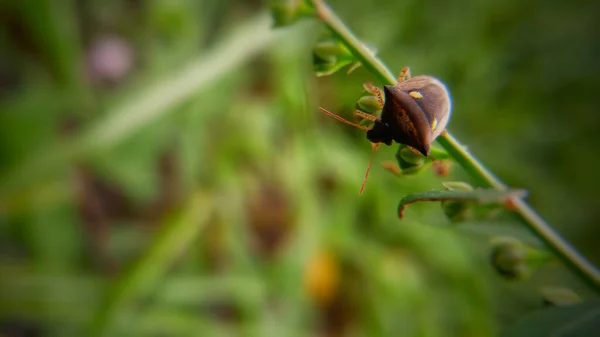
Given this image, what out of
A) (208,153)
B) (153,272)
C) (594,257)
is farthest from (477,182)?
(594,257)

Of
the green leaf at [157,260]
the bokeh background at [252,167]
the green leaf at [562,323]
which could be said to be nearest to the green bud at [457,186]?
the green leaf at [562,323]

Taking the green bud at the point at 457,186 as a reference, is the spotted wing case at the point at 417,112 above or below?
above

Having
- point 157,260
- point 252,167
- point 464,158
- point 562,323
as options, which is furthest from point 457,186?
point 252,167

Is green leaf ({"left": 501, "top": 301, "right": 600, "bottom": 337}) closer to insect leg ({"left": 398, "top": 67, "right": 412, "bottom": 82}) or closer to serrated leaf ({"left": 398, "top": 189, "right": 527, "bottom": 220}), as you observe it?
serrated leaf ({"left": 398, "top": 189, "right": 527, "bottom": 220})

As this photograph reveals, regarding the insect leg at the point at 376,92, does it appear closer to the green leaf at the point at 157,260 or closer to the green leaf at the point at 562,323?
the green leaf at the point at 562,323

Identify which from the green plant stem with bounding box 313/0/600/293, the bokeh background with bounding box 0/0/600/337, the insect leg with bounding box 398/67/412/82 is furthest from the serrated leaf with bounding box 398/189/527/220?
the bokeh background with bounding box 0/0/600/337

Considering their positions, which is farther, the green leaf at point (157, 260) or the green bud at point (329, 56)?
the green leaf at point (157, 260)

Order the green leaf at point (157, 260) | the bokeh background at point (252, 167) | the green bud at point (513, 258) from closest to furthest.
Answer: the green bud at point (513, 258) < the green leaf at point (157, 260) < the bokeh background at point (252, 167)
